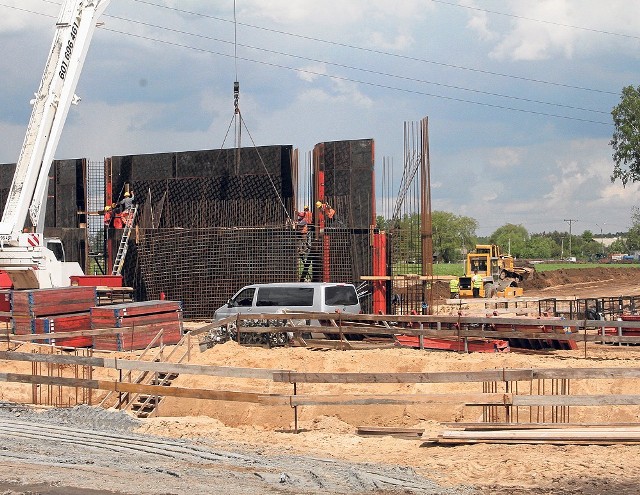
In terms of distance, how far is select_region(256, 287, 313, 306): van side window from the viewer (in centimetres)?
2227

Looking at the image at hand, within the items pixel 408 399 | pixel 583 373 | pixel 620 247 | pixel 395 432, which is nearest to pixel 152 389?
pixel 395 432

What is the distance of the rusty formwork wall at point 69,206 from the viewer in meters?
35.6

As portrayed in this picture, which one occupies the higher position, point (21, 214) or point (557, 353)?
point (21, 214)

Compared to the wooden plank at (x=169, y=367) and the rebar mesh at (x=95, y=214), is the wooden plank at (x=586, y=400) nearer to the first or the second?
the wooden plank at (x=169, y=367)

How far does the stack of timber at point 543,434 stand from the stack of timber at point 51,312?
514 inches

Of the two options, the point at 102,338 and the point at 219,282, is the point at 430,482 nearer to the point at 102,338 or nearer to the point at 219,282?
the point at 102,338

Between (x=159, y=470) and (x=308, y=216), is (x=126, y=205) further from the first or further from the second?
(x=159, y=470)

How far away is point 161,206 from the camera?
3319 centimetres

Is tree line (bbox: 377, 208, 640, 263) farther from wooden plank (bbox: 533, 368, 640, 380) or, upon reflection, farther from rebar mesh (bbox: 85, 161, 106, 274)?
wooden plank (bbox: 533, 368, 640, 380)

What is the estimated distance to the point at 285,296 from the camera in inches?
885

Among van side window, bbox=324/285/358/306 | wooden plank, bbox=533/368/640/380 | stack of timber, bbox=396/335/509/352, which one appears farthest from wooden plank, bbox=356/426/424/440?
van side window, bbox=324/285/358/306

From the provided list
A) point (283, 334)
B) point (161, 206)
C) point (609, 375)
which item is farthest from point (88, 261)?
point (609, 375)

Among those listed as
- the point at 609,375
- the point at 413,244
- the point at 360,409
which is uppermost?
the point at 413,244

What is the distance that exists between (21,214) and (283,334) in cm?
949
